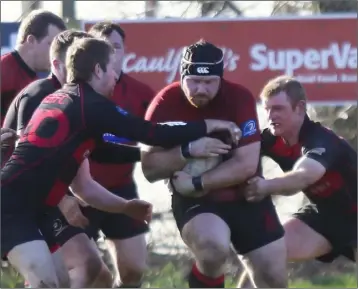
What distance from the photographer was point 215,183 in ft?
24.7

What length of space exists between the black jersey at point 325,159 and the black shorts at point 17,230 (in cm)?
205

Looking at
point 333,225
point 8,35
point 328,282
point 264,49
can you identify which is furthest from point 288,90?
point 328,282

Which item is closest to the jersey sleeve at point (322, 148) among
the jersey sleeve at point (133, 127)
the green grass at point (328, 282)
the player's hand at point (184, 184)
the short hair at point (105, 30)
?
the player's hand at point (184, 184)

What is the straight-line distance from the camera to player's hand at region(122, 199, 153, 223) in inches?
296

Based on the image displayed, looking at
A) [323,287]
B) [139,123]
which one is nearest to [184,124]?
[139,123]

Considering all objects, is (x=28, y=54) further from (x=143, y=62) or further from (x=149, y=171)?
(x=143, y=62)

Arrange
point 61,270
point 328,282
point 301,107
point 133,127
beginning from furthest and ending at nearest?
point 328,282 → point 301,107 → point 61,270 → point 133,127

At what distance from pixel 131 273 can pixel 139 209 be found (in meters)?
1.71

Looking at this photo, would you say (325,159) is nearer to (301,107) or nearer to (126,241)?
(301,107)

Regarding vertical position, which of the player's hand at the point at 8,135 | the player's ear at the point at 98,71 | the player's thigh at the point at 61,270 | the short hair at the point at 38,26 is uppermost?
the player's ear at the point at 98,71

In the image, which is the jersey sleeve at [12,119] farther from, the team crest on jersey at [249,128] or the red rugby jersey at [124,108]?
the red rugby jersey at [124,108]

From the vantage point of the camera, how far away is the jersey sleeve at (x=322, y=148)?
327 inches

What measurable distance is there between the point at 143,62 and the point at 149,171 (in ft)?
13.0

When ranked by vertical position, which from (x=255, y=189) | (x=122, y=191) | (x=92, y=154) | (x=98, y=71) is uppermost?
(x=98, y=71)
